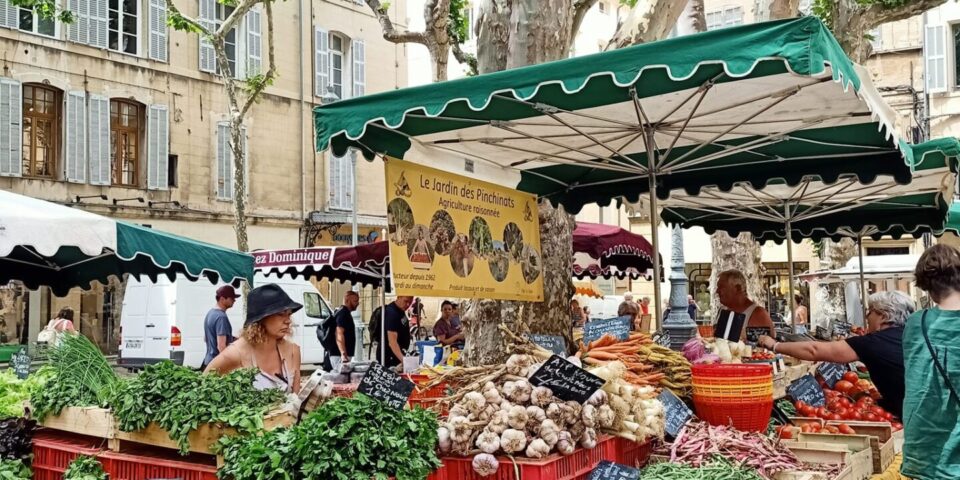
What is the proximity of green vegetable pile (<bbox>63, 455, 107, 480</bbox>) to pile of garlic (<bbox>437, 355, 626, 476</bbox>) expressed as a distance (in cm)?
178

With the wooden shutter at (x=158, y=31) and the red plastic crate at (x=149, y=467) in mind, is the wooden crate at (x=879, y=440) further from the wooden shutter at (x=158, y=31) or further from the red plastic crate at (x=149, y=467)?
the wooden shutter at (x=158, y=31)

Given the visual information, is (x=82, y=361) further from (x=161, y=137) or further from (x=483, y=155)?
(x=161, y=137)

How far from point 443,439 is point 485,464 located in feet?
0.80

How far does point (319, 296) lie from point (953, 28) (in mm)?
20316

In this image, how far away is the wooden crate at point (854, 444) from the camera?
4754 mm

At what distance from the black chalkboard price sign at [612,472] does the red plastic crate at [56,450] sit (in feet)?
8.25

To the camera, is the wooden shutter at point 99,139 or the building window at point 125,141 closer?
the wooden shutter at point 99,139

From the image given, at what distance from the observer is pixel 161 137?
831 inches

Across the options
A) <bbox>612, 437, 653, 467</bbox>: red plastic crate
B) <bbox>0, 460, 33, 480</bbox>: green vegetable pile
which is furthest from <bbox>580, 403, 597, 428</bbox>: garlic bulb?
<bbox>0, 460, 33, 480</bbox>: green vegetable pile

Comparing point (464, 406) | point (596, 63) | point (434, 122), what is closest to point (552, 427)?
point (464, 406)

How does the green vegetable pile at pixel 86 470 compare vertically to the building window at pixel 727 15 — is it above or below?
below

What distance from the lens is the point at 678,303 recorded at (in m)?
11.6

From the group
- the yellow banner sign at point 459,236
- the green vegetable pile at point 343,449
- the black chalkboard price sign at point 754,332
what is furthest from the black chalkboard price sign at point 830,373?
the green vegetable pile at point 343,449

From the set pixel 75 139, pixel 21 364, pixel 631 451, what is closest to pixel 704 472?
pixel 631 451
